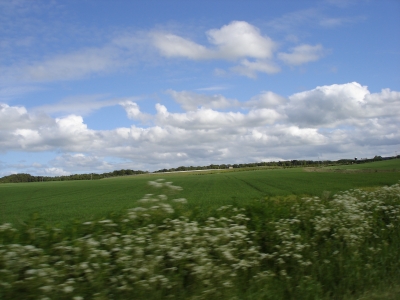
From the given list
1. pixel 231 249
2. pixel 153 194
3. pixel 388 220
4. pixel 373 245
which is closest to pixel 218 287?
pixel 231 249

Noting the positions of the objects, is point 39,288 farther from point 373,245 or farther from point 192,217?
point 373,245

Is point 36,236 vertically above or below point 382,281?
above

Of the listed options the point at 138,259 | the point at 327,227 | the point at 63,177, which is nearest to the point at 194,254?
the point at 138,259

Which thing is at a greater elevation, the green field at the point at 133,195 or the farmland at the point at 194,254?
the farmland at the point at 194,254

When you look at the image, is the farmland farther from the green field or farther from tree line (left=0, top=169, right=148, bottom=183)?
tree line (left=0, top=169, right=148, bottom=183)

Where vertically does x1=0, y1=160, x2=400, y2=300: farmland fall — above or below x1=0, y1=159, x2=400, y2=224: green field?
above

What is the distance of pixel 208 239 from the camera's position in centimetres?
595

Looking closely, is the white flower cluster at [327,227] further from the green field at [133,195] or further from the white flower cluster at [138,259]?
the green field at [133,195]

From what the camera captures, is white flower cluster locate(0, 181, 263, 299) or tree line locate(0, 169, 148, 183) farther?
tree line locate(0, 169, 148, 183)

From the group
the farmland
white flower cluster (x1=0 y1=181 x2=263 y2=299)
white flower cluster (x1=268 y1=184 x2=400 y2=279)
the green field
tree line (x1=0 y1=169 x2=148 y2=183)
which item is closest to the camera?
white flower cluster (x1=0 y1=181 x2=263 y2=299)

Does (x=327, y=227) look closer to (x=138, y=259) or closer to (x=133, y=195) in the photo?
(x=138, y=259)

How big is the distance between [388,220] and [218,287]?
6.08m

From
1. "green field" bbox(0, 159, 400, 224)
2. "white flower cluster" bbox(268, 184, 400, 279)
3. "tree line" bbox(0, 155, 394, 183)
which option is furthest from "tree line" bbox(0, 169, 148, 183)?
"white flower cluster" bbox(268, 184, 400, 279)

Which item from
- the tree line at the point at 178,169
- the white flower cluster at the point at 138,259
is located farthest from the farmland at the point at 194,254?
the tree line at the point at 178,169
